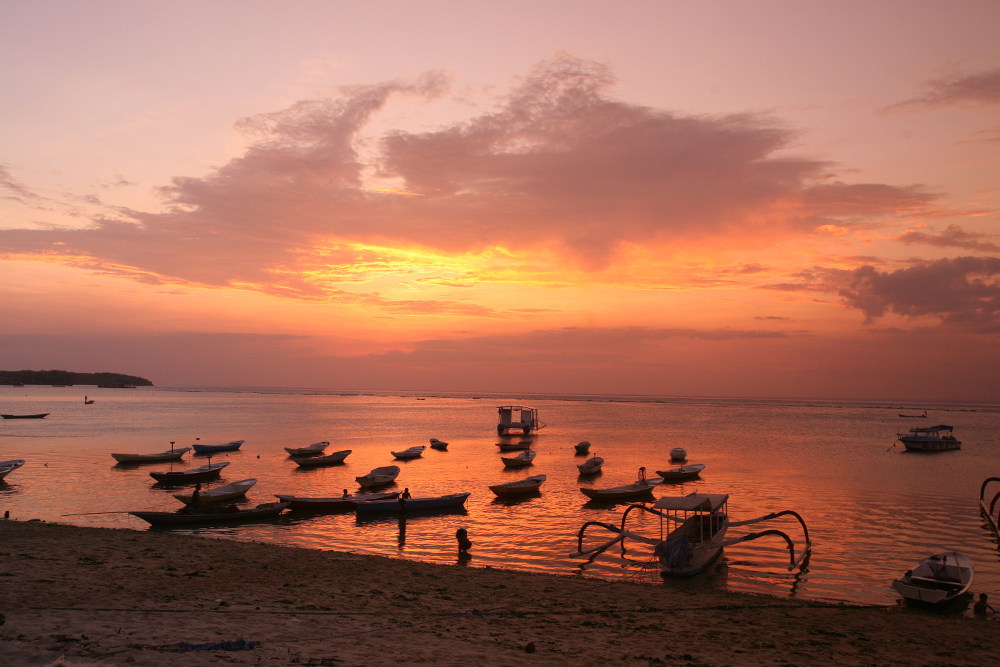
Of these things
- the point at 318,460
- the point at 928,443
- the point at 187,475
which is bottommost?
the point at 318,460

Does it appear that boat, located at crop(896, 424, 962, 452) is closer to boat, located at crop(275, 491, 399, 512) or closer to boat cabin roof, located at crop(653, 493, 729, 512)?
boat cabin roof, located at crop(653, 493, 729, 512)

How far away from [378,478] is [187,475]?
1381 centimetres

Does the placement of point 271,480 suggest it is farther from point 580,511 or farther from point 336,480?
point 580,511

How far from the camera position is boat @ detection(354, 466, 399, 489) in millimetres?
43688

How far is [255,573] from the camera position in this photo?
1861cm

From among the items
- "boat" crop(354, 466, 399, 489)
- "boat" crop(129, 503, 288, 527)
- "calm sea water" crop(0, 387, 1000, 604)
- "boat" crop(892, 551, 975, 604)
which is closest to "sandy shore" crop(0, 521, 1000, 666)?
"boat" crop(892, 551, 975, 604)

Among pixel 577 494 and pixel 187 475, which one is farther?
pixel 187 475

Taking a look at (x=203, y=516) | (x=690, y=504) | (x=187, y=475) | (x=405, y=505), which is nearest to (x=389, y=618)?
(x=690, y=504)

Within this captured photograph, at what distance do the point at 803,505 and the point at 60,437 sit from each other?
78523 millimetres

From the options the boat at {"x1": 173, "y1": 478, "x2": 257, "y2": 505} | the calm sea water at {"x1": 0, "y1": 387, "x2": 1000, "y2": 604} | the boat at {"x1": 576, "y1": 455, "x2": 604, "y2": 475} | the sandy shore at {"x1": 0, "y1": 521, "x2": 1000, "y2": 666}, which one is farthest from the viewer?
the boat at {"x1": 576, "y1": 455, "x2": 604, "y2": 475}

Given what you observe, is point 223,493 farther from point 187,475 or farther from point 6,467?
point 6,467

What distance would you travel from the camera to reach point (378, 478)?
44219mm

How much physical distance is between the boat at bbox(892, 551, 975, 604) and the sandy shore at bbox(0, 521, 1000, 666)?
667 mm

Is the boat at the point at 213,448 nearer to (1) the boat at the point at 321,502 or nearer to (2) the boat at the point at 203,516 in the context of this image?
(1) the boat at the point at 321,502
